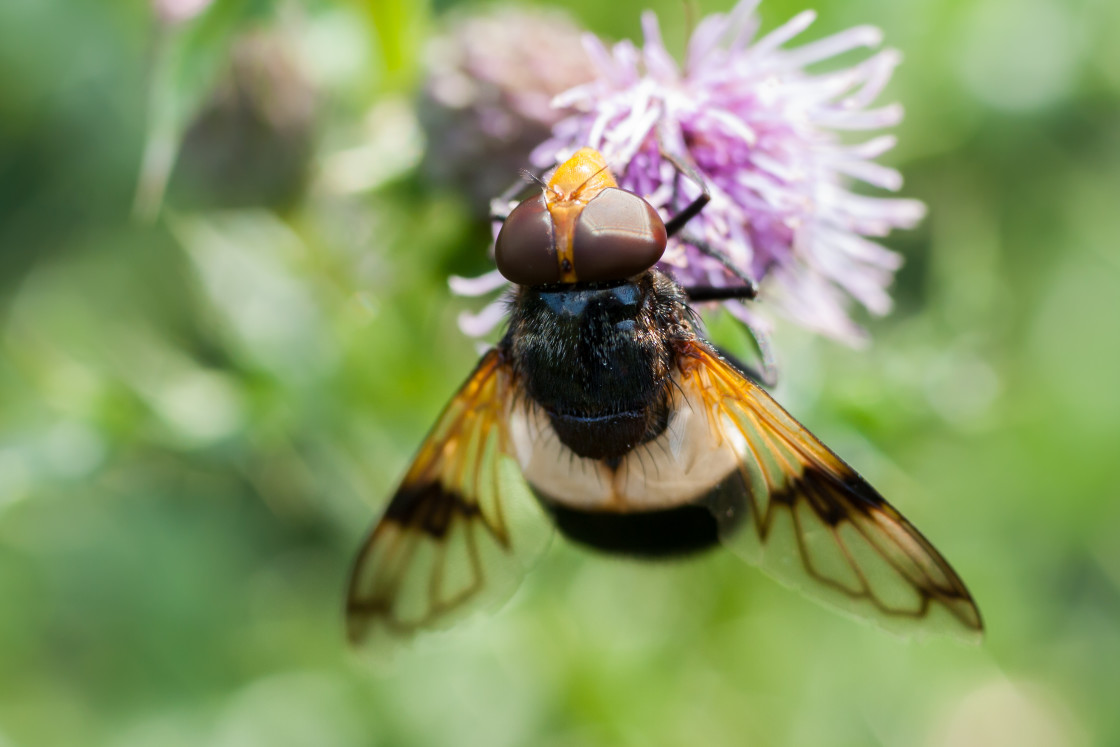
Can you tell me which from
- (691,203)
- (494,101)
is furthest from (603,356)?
(494,101)

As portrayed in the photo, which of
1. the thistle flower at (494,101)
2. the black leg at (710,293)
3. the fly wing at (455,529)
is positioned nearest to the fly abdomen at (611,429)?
the fly wing at (455,529)

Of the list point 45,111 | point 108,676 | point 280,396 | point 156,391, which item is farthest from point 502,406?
point 45,111

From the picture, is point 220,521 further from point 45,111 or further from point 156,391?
point 45,111

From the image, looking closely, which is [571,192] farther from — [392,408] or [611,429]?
[392,408]

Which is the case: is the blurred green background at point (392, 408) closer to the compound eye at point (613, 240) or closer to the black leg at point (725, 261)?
Result: the black leg at point (725, 261)

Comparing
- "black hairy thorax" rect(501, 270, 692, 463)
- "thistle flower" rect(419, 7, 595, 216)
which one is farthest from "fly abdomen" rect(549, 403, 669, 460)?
"thistle flower" rect(419, 7, 595, 216)

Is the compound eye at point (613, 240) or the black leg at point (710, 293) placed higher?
the compound eye at point (613, 240)

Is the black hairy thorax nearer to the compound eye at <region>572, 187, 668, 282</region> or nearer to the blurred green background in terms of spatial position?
the compound eye at <region>572, 187, 668, 282</region>

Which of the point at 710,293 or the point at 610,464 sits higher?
the point at 710,293
